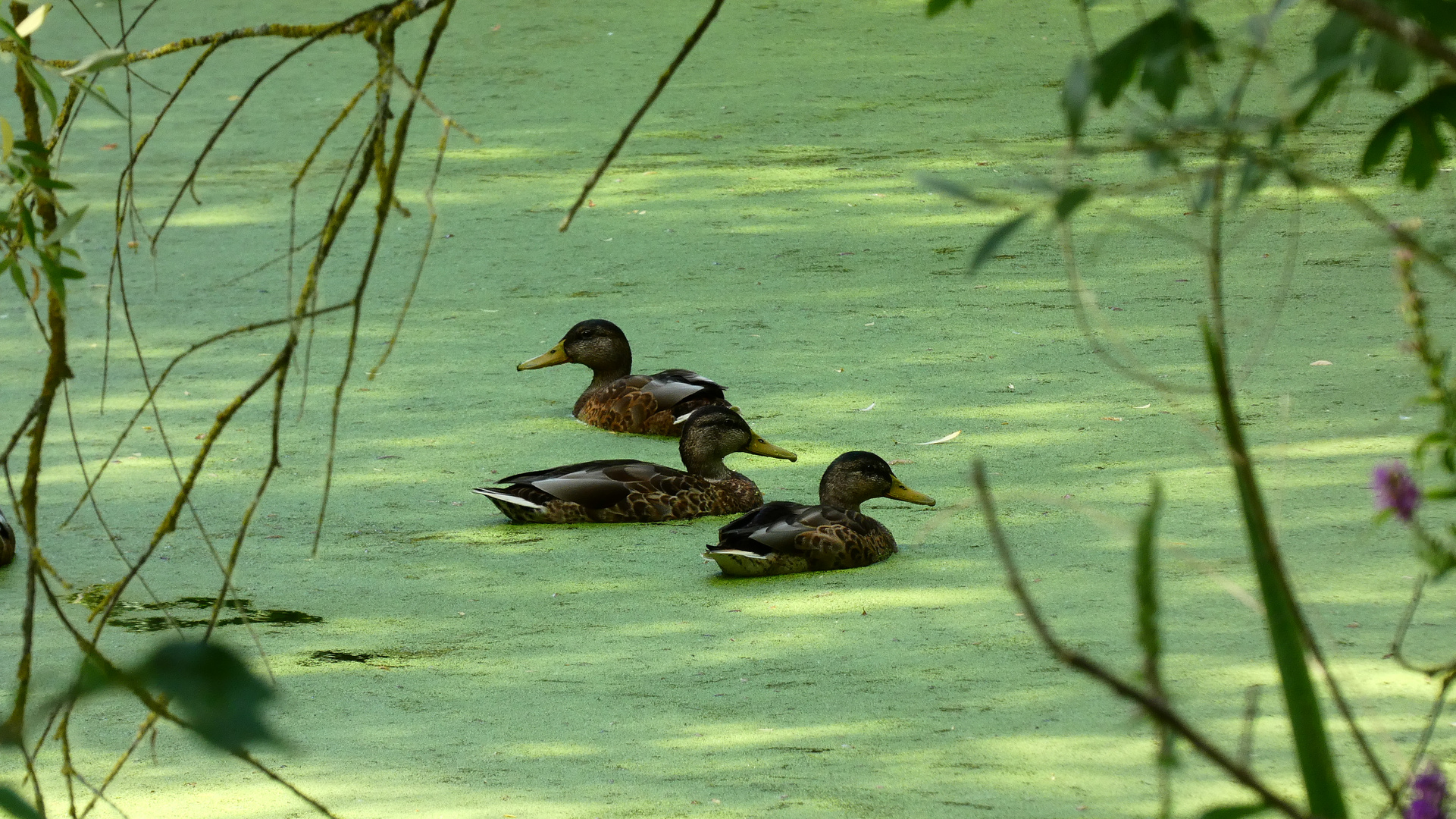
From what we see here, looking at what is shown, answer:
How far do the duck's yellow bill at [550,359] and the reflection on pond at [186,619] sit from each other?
134 centimetres

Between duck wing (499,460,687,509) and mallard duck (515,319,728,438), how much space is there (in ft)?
1.39

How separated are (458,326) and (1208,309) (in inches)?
76.6

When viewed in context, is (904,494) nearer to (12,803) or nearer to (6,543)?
(6,543)

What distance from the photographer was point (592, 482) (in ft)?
11.1

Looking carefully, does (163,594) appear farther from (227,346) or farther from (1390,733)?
(1390,733)

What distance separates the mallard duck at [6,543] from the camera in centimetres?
312

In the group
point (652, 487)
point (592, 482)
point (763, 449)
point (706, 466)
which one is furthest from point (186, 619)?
point (763, 449)

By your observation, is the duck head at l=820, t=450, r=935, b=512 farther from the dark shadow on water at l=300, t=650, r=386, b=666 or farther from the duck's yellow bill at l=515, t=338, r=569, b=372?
the duck's yellow bill at l=515, t=338, r=569, b=372

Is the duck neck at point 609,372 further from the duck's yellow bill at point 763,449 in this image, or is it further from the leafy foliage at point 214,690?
the leafy foliage at point 214,690

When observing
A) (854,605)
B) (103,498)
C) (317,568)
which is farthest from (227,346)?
(854,605)

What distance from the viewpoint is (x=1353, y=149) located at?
5.81 m

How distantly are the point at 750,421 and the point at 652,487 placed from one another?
0.51 meters

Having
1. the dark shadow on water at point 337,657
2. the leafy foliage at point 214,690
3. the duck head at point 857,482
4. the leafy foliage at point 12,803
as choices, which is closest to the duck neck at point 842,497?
the duck head at point 857,482

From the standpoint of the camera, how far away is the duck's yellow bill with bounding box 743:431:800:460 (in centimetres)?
360
